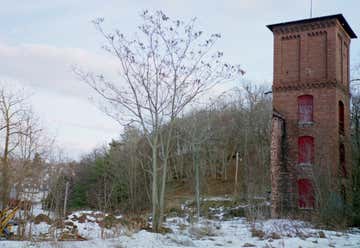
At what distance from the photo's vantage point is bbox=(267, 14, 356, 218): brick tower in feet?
88.6

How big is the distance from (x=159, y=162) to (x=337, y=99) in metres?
13.2

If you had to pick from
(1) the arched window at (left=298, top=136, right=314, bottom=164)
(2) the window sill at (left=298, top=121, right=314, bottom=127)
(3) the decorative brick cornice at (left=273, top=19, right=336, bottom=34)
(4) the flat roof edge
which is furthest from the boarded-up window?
(4) the flat roof edge

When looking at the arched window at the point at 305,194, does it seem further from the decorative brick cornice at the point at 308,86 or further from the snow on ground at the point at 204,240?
the snow on ground at the point at 204,240

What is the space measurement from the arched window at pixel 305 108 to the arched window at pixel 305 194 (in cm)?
360

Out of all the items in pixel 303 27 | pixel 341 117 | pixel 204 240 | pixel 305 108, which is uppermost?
pixel 303 27

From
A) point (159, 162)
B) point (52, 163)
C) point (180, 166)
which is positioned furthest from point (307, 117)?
point (180, 166)

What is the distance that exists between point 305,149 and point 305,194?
2.66m

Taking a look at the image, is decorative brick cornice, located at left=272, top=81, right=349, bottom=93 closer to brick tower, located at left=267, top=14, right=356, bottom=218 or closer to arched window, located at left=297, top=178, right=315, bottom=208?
brick tower, located at left=267, top=14, right=356, bottom=218

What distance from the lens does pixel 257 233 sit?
17453 millimetres

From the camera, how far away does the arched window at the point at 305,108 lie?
91.4ft

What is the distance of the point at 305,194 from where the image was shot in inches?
1065

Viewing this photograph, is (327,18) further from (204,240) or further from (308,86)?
(204,240)

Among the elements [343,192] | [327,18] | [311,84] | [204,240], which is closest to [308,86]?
[311,84]

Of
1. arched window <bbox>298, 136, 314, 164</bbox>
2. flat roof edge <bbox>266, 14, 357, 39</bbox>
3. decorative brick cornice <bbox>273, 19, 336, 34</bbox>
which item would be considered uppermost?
flat roof edge <bbox>266, 14, 357, 39</bbox>
